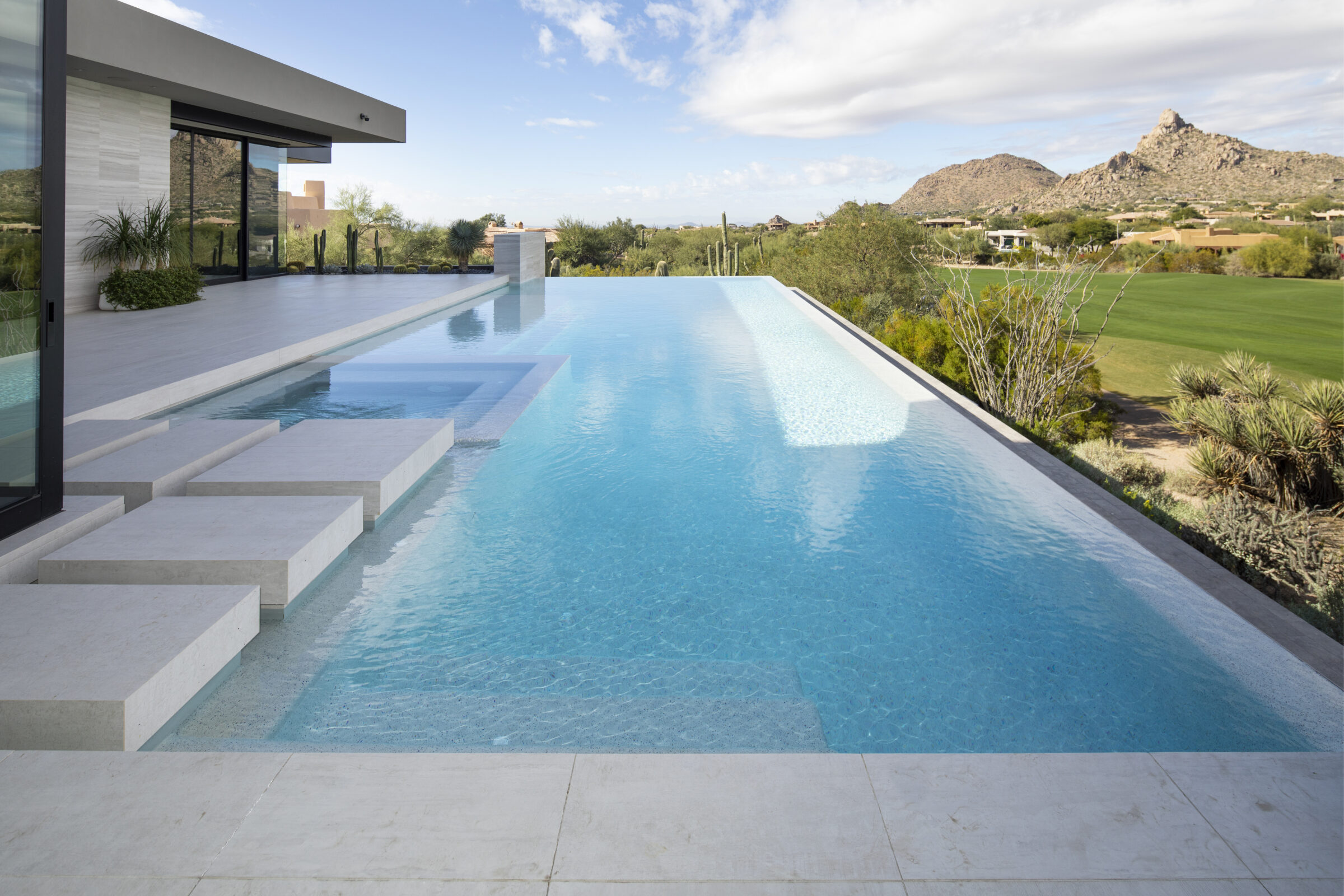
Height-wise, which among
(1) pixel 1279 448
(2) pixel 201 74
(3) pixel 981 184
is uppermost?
(3) pixel 981 184

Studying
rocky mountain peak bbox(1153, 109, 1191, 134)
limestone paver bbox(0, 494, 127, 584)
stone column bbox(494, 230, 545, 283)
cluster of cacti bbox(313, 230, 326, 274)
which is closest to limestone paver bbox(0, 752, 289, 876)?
limestone paver bbox(0, 494, 127, 584)

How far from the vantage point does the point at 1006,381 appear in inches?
305

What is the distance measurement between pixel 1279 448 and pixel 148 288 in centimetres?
1126

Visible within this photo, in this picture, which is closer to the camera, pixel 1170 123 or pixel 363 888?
pixel 363 888

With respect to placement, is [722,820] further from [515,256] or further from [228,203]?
[515,256]

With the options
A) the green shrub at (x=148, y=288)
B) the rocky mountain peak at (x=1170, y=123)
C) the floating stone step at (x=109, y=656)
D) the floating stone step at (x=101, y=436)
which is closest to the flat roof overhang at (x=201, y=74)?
the green shrub at (x=148, y=288)

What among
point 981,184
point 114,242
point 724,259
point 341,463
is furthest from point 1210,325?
point 981,184

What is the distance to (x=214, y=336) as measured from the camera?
787 cm

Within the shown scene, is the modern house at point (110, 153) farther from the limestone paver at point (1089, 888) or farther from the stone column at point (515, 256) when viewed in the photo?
the limestone paver at point (1089, 888)

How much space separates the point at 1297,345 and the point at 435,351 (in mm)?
20464

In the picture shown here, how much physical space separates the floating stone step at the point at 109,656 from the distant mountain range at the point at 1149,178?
48890 mm

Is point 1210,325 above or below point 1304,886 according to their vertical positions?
above

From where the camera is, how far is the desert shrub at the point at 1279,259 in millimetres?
31812

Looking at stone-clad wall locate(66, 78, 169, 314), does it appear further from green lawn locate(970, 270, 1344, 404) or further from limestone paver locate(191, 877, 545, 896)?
green lawn locate(970, 270, 1344, 404)
